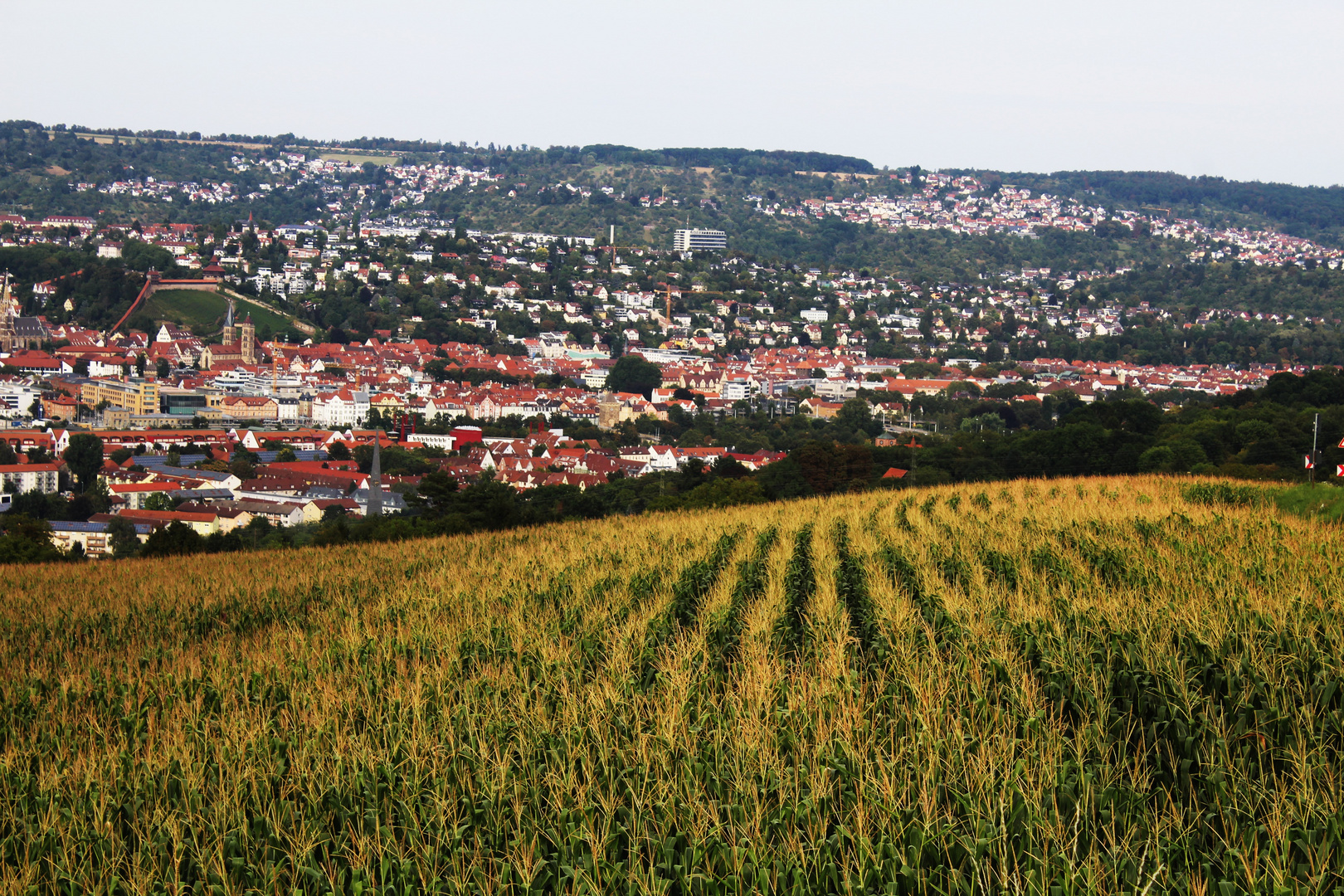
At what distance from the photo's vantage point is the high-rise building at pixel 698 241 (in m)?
191

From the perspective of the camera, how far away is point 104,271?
115 meters

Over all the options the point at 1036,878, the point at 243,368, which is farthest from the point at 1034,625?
the point at 243,368

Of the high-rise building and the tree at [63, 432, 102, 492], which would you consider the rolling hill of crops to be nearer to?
the tree at [63, 432, 102, 492]

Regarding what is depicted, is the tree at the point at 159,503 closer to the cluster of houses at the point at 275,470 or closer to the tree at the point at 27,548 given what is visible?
the cluster of houses at the point at 275,470

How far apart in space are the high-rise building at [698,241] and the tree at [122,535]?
502 feet

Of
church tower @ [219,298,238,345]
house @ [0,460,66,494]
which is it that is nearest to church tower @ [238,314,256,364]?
church tower @ [219,298,238,345]

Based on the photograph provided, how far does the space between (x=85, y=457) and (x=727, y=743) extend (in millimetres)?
60061

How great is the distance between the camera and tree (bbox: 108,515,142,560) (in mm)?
35062

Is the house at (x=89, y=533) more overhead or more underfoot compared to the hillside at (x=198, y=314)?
more underfoot

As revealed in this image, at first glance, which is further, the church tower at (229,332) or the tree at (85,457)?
the church tower at (229,332)

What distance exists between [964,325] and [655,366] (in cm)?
5700

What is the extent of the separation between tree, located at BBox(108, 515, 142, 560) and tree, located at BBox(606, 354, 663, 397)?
5944 centimetres

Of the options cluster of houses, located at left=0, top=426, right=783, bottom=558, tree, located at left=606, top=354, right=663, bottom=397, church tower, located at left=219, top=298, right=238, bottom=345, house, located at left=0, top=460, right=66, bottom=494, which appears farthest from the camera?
church tower, located at left=219, top=298, right=238, bottom=345

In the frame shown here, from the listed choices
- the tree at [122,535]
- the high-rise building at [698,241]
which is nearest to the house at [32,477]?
the tree at [122,535]
